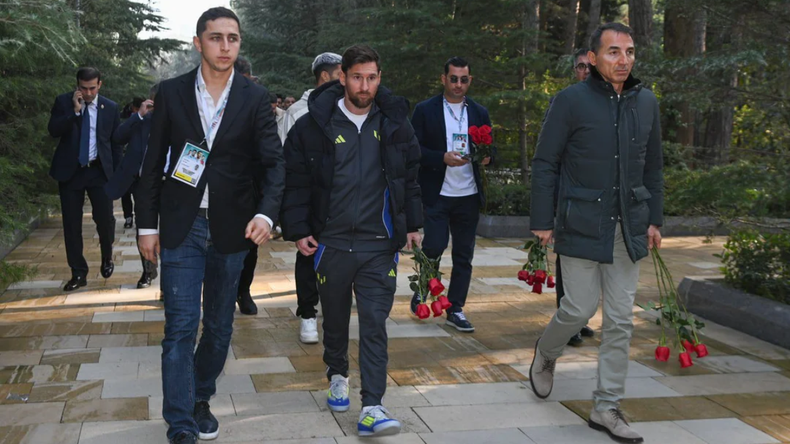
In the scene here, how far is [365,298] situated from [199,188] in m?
1.09

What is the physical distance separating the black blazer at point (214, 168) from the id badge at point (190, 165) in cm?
3

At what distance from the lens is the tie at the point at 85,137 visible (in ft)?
27.8

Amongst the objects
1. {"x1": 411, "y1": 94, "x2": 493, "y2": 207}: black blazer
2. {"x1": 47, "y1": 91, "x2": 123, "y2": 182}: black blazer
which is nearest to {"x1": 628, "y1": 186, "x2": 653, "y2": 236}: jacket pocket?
{"x1": 411, "y1": 94, "x2": 493, "y2": 207}: black blazer

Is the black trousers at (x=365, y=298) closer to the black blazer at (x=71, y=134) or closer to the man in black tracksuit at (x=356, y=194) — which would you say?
the man in black tracksuit at (x=356, y=194)

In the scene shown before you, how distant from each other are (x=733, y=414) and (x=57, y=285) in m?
6.40

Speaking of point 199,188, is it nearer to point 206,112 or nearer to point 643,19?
point 206,112

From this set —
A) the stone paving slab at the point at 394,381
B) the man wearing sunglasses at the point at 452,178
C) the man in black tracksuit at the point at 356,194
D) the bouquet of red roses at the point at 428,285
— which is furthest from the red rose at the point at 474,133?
the man in black tracksuit at the point at 356,194

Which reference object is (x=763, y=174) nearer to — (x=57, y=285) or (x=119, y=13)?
(x=57, y=285)

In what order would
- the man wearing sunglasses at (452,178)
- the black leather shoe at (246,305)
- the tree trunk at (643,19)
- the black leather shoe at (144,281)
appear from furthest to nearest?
the tree trunk at (643,19) → the black leather shoe at (144,281) → the black leather shoe at (246,305) → the man wearing sunglasses at (452,178)

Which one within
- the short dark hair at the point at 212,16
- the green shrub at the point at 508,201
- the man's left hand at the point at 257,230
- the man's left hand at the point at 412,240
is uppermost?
the short dark hair at the point at 212,16

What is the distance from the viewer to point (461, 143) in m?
6.96

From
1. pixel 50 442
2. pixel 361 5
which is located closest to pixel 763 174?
pixel 50 442

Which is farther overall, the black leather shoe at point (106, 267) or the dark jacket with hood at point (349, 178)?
the black leather shoe at point (106, 267)

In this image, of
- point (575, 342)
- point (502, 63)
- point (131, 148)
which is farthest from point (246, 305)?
point (502, 63)
